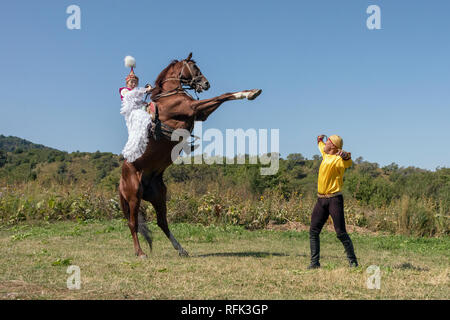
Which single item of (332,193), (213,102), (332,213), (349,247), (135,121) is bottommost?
(349,247)

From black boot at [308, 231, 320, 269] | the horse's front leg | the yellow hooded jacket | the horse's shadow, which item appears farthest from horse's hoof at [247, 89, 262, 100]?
the horse's shadow

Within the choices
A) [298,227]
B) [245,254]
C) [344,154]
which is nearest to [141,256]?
[245,254]

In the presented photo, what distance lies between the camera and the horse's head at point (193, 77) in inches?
346

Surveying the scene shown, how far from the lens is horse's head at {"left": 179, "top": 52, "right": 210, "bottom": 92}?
878cm

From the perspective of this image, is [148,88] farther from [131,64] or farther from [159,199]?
[159,199]

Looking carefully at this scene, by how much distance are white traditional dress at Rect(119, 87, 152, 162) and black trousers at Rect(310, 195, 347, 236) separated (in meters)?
3.39

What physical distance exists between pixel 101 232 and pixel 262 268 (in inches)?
269

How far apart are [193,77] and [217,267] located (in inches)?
142

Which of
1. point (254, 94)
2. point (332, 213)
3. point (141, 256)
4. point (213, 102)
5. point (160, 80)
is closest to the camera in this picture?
point (332, 213)

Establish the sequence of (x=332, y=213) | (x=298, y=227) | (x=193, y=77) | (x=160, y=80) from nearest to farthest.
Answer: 1. (x=332, y=213)
2. (x=193, y=77)
3. (x=160, y=80)
4. (x=298, y=227)

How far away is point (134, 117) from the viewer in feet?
28.4

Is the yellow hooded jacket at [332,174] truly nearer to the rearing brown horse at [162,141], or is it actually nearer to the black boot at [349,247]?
the black boot at [349,247]
